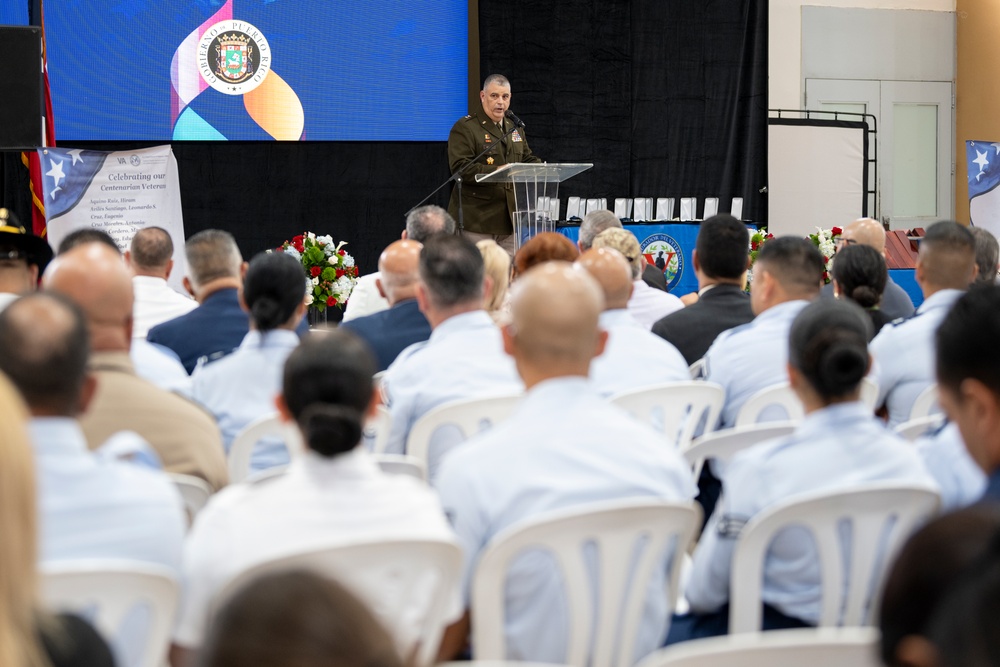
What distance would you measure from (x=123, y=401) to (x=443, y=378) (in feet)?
2.88

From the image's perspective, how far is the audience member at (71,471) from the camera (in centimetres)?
178

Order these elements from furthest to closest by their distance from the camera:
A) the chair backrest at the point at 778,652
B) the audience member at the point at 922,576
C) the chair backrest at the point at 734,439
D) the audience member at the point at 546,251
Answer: the audience member at the point at 546,251
the chair backrest at the point at 734,439
the chair backrest at the point at 778,652
the audience member at the point at 922,576

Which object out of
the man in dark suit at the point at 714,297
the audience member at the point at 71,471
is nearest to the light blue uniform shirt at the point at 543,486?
the audience member at the point at 71,471

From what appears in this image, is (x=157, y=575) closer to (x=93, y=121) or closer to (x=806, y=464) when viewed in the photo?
(x=806, y=464)

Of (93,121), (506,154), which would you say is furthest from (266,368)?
(93,121)

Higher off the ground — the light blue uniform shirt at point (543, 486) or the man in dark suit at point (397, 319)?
the man in dark suit at point (397, 319)

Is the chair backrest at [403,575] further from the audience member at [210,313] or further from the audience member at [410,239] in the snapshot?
the audience member at [410,239]

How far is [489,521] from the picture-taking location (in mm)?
2066

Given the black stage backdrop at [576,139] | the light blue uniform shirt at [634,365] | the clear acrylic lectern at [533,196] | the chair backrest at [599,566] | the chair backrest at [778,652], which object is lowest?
the chair backrest at [599,566]

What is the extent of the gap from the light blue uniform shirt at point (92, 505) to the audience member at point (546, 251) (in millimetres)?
2966

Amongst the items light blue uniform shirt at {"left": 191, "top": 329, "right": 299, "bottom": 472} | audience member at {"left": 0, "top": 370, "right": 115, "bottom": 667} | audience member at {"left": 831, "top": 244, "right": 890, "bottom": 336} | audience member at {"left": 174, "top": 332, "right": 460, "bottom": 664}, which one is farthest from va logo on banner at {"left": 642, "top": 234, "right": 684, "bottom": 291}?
audience member at {"left": 0, "top": 370, "right": 115, "bottom": 667}

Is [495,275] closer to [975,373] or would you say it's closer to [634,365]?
[634,365]

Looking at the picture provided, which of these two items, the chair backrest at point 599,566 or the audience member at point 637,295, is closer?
the chair backrest at point 599,566

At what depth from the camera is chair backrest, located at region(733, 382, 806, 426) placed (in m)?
3.24
